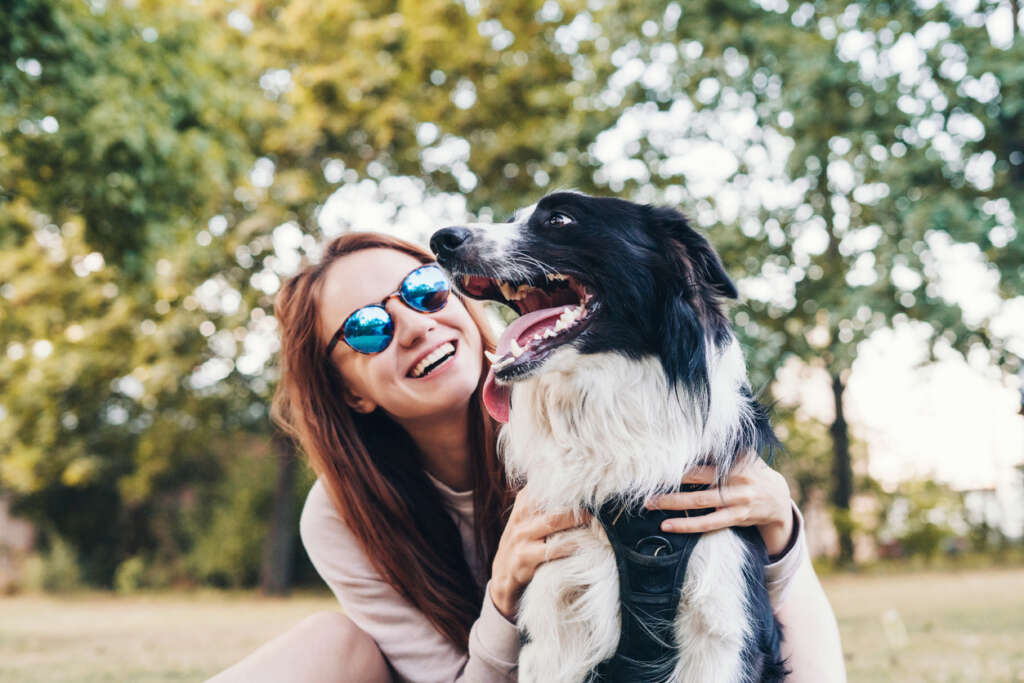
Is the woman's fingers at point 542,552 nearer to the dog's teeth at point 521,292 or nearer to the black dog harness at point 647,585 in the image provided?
the black dog harness at point 647,585

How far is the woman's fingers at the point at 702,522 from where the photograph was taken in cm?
208

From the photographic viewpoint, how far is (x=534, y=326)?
2.20 m

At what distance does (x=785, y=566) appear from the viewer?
2.28 metres

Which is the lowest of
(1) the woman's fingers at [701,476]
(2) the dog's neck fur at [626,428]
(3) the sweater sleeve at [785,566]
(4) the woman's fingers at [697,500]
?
(3) the sweater sleeve at [785,566]

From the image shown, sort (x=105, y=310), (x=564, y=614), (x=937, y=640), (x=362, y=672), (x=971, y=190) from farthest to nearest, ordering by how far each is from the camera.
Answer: (x=105, y=310) < (x=971, y=190) < (x=937, y=640) < (x=362, y=672) < (x=564, y=614)

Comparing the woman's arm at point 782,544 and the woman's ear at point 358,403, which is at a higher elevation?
the woman's ear at point 358,403

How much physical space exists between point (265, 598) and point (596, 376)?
44.3 ft

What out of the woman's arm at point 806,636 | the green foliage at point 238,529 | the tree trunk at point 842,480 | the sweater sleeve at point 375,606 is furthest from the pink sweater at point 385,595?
the tree trunk at point 842,480

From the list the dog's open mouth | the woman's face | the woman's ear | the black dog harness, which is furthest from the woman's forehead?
the black dog harness

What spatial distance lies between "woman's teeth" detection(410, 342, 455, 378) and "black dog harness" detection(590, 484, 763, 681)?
0.81 m

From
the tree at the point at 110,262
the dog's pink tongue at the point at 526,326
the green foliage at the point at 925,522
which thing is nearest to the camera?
the dog's pink tongue at the point at 526,326

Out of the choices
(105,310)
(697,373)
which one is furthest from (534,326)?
(105,310)

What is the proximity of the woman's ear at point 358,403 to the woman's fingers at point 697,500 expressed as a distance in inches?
46.2

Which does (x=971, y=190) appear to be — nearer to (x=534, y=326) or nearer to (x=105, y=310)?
(x=534, y=326)
